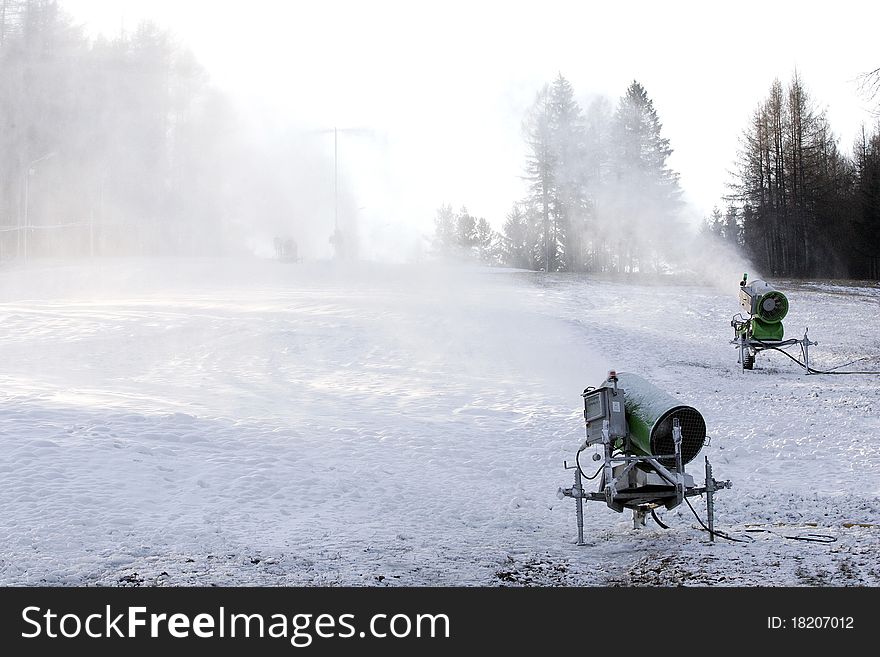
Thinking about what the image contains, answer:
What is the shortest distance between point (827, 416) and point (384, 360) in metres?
9.06

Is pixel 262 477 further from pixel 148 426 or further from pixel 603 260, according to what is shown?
pixel 603 260

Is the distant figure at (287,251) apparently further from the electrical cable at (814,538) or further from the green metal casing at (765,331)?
the electrical cable at (814,538)

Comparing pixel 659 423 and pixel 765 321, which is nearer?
pixel 659 423

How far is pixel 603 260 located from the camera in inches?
2153

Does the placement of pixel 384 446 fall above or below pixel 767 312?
below

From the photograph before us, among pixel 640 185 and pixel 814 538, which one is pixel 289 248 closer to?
pixel 640 185

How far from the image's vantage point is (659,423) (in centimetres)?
784

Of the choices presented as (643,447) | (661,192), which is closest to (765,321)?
(643,447)

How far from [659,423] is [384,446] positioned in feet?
17.1

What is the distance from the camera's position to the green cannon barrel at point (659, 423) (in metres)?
7.87

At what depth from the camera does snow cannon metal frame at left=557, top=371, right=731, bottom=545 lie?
7.86 metres

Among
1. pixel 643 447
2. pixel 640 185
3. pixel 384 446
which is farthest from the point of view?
pixel 640 185

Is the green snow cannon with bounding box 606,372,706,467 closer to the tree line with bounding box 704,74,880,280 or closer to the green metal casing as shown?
the green metal casing

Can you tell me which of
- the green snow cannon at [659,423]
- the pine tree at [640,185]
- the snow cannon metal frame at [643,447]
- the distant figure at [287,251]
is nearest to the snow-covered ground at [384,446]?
the snow cannon metal frame at [643,447]
